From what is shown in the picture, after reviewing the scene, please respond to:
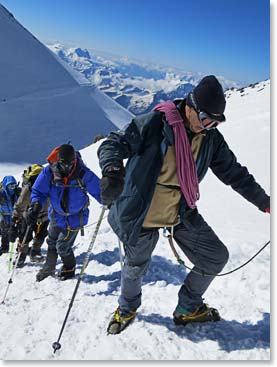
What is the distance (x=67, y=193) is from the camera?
16.5 ft

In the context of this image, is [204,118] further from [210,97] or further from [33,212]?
[33,212]

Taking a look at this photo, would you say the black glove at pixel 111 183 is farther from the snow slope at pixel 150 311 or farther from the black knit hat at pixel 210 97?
the snow slope at pixel 150 311

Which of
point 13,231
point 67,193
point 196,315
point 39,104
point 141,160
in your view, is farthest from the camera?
point 39,104

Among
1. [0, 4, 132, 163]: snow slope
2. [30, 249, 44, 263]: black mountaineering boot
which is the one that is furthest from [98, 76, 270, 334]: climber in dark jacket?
[0, 4, 132, 163]: snow slope

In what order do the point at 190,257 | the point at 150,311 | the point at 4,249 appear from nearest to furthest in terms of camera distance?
the point at 190,257 < the point at 150,311 < the point at 4,249

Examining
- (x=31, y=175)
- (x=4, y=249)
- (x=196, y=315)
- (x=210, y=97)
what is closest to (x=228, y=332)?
(x=196, y=315)

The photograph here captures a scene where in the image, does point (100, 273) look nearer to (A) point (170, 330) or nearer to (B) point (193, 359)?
(A) point (170, 330)

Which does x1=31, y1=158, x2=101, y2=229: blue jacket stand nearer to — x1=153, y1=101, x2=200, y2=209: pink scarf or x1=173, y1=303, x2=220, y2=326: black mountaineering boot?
x1=173, y1=303, x2=220, y2=326: black mountaineering boot

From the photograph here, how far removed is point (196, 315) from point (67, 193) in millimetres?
2402

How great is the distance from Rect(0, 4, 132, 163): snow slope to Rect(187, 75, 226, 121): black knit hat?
122 ft

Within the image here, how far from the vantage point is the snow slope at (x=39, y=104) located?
4947cm

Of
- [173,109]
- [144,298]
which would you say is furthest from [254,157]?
[173,109]

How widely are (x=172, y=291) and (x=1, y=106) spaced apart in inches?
2446

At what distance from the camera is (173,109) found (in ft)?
9.59
